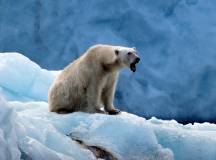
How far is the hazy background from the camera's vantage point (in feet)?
38.7

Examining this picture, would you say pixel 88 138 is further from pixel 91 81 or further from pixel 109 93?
pixel 109 93

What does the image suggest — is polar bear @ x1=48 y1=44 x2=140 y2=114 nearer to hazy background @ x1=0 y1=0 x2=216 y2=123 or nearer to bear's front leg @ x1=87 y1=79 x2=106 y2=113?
bear's front leg @ x1=87 y1=79 x2=106 y2=113

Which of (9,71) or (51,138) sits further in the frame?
(9,71)

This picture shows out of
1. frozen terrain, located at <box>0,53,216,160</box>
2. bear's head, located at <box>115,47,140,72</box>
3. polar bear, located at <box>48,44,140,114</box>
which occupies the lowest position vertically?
frozen terrain, located at <box>0,53,216,160</box>

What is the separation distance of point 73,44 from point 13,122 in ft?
28.2

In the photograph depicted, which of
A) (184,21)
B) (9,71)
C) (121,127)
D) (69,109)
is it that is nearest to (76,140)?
(121,127)

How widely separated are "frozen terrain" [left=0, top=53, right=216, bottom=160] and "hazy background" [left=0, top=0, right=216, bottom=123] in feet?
18.5

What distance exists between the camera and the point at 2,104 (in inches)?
145

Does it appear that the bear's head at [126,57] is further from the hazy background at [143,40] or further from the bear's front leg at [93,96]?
the hazy background at [143,40]

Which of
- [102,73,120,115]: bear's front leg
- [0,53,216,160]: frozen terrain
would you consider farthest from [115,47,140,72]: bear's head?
[0,53,216,160]: frozen terrain

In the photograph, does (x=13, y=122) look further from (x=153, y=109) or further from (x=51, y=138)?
(x=153, y=109)

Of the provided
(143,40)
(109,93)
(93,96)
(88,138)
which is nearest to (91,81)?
(93,96)

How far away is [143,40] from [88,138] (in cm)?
739

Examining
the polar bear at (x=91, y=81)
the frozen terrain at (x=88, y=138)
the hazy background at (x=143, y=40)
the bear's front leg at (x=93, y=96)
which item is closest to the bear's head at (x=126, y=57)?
the polar bear at (x=91, y=81)
